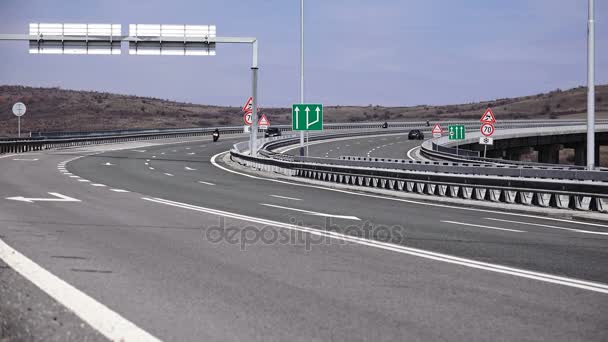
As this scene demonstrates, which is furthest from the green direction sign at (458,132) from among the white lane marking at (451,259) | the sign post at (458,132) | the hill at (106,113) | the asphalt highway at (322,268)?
the hill at (106,113)

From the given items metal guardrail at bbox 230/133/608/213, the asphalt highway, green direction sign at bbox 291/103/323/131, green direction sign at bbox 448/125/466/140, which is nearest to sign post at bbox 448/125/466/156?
green direction sign at bbox 448/125/466/140

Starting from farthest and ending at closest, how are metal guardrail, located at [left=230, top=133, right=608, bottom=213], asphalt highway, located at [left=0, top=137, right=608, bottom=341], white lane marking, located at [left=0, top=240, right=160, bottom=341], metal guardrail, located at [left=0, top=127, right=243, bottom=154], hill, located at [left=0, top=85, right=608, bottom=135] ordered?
hill, located at [left=0, top=85, right=608, bottom=135], metal guardrail, located at [left=0, top=127, right=243, bottom=154], metal guardrail, located at [left=230, top=133, right=608, bottom=213], asphalt highway, located at [left=0, top=137, right=608, bottom=341], white lane marking, located at [left=0, top=240, right=160, bottom=341]

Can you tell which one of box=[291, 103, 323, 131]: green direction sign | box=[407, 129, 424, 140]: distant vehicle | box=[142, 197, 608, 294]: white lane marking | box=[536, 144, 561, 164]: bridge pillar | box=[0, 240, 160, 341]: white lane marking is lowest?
box=[536, 144, 561, 164]: bridge pillar

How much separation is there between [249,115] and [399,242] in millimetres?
29684

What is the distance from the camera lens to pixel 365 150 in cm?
6669

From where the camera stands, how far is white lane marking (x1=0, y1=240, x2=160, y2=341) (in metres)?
5.70

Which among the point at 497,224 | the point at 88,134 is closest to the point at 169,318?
the point at 497,224

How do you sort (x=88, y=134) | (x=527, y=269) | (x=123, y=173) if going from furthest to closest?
(x=88, y=134), (x=123, y=173), (x=527, y=269)

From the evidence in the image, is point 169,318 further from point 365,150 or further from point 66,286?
point 365,150

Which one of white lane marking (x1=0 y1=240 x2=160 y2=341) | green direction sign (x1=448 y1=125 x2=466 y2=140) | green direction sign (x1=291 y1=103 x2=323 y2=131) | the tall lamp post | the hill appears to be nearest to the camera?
white lane marking (x1=0 y1=240 x2=160 y2=341)

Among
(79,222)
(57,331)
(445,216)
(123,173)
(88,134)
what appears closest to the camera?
(57,331)

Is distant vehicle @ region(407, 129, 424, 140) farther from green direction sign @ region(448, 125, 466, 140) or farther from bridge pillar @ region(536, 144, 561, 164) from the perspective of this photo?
green direction sign @ region(448, 125, 466, 140)

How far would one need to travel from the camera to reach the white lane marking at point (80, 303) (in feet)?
18.7

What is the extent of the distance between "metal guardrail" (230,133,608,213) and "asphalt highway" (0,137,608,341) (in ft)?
5.19
